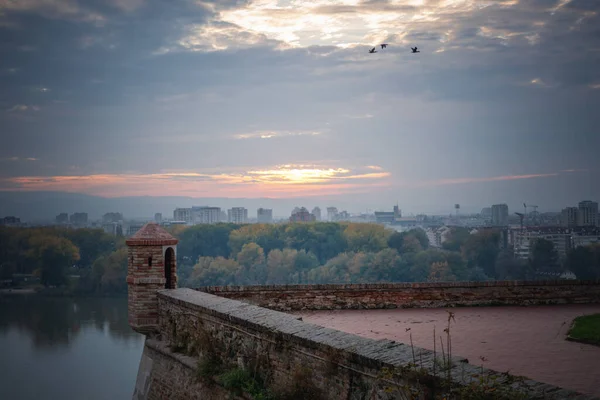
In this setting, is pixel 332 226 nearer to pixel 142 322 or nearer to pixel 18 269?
pixel 18 269

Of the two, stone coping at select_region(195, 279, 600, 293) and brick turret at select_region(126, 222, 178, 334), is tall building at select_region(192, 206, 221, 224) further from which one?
brick turret at select_region(126, 222, 178, 334)

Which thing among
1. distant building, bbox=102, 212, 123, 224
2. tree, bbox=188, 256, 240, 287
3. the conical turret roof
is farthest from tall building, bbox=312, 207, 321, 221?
the conical turret roof

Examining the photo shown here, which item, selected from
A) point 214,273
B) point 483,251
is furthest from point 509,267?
point 214,273

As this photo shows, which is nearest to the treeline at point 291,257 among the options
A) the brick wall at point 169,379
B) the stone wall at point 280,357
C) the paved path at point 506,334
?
the paved path at point 506,334

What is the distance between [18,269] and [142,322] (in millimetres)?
60734

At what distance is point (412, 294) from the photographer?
10.8m

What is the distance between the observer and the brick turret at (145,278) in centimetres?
872

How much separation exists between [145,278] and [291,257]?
57.5m

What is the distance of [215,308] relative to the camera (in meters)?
6.94

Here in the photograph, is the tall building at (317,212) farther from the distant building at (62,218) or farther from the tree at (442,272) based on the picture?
the tree at (442,272)

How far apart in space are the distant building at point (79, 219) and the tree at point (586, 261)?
72.9m

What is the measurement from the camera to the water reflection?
3844 cm

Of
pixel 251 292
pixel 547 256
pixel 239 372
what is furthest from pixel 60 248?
pixel 239 372

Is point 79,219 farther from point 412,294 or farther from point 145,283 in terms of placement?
point 145,283
